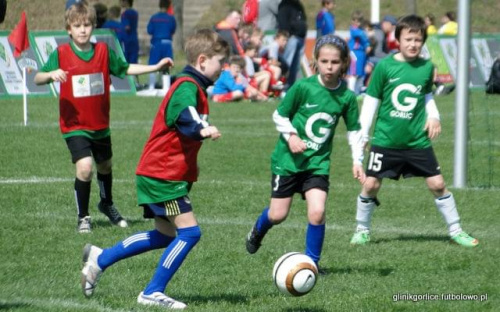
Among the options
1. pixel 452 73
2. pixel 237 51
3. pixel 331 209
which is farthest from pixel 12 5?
pixel 331 209

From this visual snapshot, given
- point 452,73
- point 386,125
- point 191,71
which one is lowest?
point 452,73

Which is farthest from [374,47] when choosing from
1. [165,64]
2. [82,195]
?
[165,64]

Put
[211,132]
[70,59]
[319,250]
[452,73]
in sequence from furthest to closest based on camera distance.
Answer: [452,73] → [70,59] → [319,250] → [211,132]

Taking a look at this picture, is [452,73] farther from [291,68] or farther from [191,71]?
[191,71]

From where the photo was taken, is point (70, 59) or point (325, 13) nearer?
point (70, 59)

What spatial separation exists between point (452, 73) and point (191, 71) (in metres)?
21.8

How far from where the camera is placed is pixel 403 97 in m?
9.21

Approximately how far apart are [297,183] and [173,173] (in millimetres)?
1429

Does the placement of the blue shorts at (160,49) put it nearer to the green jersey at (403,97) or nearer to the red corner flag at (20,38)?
the red corner flag at (20,38)

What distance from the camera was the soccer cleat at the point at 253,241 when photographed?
848 cm

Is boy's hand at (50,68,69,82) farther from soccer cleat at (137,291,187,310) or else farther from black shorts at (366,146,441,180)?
soccer cleat at (137,291,187,310)

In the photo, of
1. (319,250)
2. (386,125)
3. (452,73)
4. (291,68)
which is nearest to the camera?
(319,250)

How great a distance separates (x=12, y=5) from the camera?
107ft

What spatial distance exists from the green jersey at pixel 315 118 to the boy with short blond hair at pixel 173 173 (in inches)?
43.3
